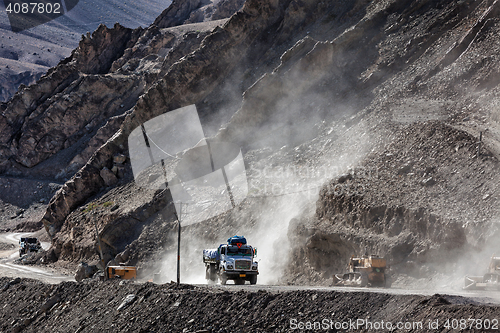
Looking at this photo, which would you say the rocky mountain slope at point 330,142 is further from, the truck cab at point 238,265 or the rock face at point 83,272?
the rock face at point 83,272

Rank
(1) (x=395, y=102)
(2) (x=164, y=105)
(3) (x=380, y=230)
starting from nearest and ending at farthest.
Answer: (3) (x=380, y=230) → (1) (x=395, y=102) → (2) (x=164, y=105)

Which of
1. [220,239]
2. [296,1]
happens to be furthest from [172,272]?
[296,1]

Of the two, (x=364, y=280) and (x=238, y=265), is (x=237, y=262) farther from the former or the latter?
(x=364, y=280)

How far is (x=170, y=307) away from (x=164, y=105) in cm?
3053

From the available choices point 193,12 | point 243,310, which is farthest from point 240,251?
point 193,12

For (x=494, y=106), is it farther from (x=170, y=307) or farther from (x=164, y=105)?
(x=164, y=105)

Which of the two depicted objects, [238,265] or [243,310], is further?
[238,265]

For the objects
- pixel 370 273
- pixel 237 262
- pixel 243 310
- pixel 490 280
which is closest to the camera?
pixel 243 310

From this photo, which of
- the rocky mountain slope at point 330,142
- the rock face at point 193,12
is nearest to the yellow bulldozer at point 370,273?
the rocky mountain slope at point 330,142

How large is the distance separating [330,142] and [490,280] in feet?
51.8

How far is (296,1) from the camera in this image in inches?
1590

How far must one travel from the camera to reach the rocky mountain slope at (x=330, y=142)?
18141 mm

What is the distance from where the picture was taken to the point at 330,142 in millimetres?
28531

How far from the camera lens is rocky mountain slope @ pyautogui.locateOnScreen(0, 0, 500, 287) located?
59.5ft
